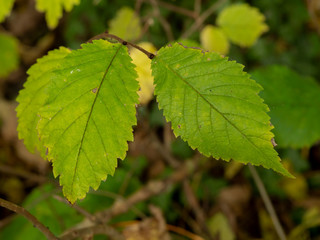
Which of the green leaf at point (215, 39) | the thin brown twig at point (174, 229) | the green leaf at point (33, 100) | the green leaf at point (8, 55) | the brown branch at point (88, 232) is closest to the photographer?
the green leaf at point (33, 100)

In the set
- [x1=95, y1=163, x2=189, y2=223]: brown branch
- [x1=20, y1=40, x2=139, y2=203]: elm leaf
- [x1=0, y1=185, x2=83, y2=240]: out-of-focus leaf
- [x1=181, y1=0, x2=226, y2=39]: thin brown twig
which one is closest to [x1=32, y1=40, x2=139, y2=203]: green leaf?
[x1=20, y1=40, x2=139, y2=203]: elm leaf

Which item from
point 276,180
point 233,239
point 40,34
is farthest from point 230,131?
point 40,34

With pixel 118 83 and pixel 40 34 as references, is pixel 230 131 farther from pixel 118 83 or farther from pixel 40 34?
pixel 40 34

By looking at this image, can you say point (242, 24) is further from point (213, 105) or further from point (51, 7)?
point (213, 105)

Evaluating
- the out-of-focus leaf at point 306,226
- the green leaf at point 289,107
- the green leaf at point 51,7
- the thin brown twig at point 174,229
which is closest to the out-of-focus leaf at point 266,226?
the out-of-focus leaf at point 306,226

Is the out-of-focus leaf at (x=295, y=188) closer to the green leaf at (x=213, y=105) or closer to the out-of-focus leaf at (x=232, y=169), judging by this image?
the out-of-focus leaf at (x=232, y=169)

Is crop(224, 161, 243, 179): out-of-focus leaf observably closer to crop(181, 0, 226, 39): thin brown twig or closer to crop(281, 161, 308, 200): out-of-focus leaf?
crop(281, 161, 308, 200): out-of-focus leaf
